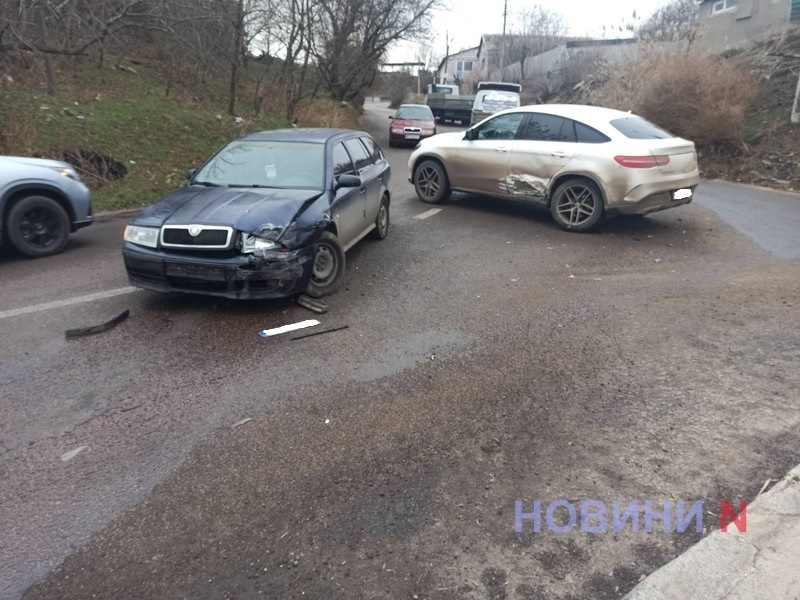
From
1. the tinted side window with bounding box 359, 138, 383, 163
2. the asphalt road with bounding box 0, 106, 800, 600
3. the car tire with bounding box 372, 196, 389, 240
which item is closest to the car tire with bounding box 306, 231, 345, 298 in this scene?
the asphalt road with bounding box 0, 106, 800, 600

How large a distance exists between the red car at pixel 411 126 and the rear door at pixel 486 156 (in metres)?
13.3

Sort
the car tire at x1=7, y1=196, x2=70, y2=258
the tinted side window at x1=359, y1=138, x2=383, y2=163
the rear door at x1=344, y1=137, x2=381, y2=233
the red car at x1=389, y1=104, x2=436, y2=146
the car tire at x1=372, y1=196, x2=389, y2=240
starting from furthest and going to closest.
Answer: the red car at x1=389, y1=104, x2=436, y2=146 < the tinted side window at x1=359, y1=138, x2=383, y2=163 < the car tire at x1=372, y1=196, x2=389, y2=240 < the rear door at x1=344, y1=137, x2=381, y2=233 < the car tire at x1=7, y1=196, x2=70, y2=258

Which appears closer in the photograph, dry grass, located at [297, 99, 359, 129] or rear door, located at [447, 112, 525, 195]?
rear door, located at [447, 112, 525, 195]

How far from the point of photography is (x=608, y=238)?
8812 millimetres

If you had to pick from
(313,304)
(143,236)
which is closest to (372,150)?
(313,304)

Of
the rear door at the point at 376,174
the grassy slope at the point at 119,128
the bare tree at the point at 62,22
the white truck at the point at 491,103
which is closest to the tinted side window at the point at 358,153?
the rear door at the point at 376,174

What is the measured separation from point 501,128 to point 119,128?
905cm

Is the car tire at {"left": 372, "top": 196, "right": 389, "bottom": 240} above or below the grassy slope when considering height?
below

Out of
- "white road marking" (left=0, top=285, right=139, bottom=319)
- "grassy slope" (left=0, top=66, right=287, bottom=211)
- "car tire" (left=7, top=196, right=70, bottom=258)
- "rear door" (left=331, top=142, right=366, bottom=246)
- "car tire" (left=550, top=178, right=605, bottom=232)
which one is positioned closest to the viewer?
"white road marking" (left=0, top=285, right=139, bottom=319)

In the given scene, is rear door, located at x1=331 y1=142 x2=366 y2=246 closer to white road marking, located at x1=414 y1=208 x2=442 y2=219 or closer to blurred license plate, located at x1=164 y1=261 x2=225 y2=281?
blurred license plate, located at x1=164 y1=261 x2=225 y2=281

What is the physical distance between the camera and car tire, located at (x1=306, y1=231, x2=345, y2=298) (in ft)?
20.0

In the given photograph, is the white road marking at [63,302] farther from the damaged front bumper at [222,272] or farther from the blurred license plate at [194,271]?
the blurred license plate at [194,271]

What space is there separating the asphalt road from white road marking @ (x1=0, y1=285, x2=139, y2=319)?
4 cm

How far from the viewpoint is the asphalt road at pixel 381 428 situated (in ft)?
9.09
